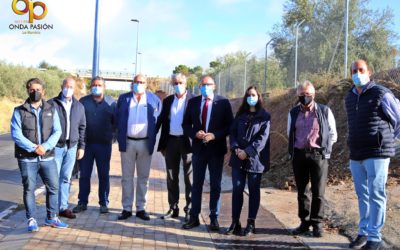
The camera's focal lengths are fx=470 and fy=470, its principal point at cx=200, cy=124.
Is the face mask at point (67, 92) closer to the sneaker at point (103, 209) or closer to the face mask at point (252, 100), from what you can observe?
the sneaker at point (103, 209)

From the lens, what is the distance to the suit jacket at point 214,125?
6.64 metres

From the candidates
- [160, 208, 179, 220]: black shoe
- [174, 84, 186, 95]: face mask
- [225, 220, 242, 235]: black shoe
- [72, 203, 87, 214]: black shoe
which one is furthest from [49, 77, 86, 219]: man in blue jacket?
[225, 220, 242, 235]: black shoe

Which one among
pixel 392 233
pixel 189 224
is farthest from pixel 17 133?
pixel 392 233

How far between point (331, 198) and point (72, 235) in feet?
14.0

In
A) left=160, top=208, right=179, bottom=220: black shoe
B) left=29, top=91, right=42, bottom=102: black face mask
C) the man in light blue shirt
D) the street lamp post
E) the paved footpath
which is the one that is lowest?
the paved footpath

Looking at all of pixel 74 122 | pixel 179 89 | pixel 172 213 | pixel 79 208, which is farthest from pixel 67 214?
pixel 179 89

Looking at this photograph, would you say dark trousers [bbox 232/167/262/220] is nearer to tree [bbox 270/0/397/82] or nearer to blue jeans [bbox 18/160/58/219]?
blue jeans [bbox 18/160/58/219]

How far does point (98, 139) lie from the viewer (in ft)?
24.7

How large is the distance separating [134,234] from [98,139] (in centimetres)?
189

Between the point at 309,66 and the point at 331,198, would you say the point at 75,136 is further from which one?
the point at 309,66

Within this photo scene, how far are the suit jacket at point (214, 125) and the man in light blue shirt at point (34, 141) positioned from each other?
1.88m

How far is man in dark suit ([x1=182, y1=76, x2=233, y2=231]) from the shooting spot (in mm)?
6633

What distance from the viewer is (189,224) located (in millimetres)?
6633

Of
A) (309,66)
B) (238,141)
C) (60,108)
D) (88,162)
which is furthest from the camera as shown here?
(309,66)
